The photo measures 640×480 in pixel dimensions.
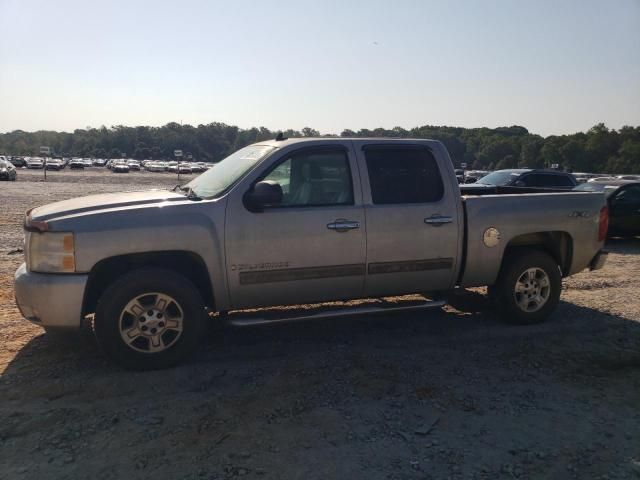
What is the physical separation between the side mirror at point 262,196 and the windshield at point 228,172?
0.94 ft

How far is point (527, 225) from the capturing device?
5.81 m

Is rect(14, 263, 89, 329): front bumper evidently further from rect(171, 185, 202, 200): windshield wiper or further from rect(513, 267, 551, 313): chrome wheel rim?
rect(513, 267, 551, 313): chrome wheel rim

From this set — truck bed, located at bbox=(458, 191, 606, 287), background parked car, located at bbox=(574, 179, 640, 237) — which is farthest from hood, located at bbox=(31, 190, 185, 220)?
background parked car, located at bbox=(574, 179, 640, 237)

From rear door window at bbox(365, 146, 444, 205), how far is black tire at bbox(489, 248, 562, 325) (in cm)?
119

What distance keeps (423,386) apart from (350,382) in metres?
0.58

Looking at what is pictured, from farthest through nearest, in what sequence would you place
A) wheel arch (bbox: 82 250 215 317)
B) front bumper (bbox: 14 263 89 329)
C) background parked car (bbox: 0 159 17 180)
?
background parked car (bbox: 0 159 17 180) → wheel arch (bbox: 82 250 215 317) → front bumper (bbox: 14 263 89 329)

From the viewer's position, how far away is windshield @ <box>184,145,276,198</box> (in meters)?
5.06

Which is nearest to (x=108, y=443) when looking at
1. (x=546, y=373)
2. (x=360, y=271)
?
(x=360, y=271)

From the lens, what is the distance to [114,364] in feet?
15.5

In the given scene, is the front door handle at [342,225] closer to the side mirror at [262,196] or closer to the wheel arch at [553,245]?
the side mirror at [262,196]

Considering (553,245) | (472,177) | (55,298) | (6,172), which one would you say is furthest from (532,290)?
(6,172)

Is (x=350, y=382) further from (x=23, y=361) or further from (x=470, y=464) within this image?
(x=23, y=361)

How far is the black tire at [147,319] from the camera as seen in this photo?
4449mm

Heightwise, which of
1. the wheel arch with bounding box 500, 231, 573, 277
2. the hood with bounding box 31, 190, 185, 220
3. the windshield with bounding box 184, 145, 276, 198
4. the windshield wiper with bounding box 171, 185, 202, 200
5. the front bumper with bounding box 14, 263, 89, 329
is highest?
the windshield with bounding box 184, 145, 276, 198
